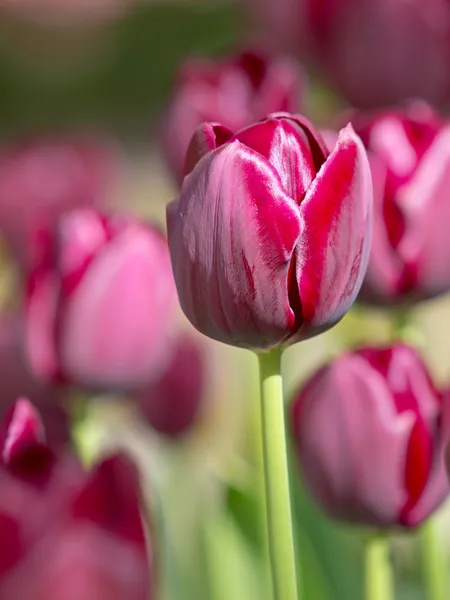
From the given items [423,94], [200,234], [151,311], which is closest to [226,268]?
[200,234]

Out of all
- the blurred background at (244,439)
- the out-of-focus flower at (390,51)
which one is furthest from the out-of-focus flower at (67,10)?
the out-of-focus flower at (390,51)

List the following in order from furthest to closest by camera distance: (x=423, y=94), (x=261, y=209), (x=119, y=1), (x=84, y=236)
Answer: (x=119, y=1), (x=423, y=94), (x=84, y=236), (x=261, y=209)

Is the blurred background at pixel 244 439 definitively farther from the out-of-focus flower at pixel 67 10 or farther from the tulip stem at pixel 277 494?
the out-of-focus flower at pixel 67 10

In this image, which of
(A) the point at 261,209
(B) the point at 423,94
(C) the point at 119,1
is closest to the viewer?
(A) the point at 261,209

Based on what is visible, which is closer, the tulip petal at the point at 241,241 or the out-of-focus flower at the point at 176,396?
the tulip petal at the point at 241,241

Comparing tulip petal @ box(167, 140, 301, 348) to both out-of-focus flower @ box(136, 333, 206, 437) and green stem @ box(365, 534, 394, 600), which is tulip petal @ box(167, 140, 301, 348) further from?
out-of-focus flower @ box(136, 333, 206, 437)

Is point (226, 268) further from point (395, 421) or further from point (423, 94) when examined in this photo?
point (423, 94)
